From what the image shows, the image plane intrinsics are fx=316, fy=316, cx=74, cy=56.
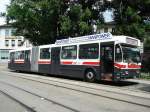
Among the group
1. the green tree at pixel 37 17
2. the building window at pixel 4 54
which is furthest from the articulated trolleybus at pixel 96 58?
the building window at pixel 4 54

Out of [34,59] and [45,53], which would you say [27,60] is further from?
[45,53]

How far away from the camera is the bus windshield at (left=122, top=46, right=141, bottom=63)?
1788cm

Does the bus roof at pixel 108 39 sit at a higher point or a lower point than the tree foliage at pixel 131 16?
lower

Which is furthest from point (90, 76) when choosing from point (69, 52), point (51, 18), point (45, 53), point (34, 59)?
point (51, 18)

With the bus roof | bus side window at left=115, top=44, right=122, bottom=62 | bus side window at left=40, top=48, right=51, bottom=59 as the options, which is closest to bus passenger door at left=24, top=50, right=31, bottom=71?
bus side window at left=40, top=48, right=51, bottom=59

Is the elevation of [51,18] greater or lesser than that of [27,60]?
greater

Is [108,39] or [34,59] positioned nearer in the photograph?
[108,39]

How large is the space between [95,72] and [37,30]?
18.5m

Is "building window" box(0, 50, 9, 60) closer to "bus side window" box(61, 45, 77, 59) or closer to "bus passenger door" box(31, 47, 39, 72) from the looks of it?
"bus passenger door" box(31, 47, 39, 72)

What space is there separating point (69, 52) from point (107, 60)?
4465 mm

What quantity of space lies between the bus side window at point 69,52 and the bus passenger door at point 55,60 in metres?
0.77

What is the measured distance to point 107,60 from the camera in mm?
18531

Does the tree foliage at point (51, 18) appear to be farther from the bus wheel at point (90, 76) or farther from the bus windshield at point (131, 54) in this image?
the bus windshield at point (131, 54)

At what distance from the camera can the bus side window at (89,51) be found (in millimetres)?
19206
